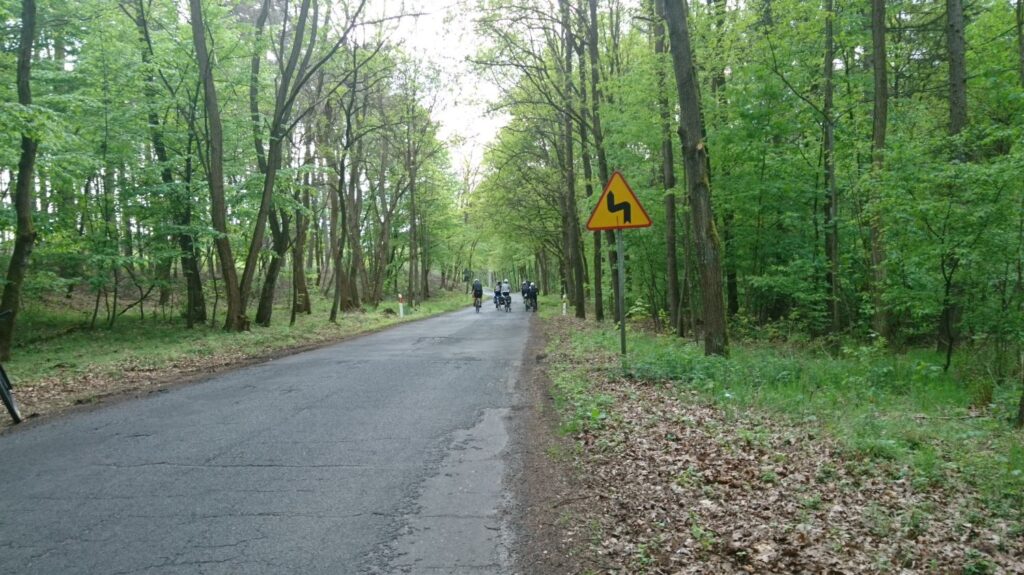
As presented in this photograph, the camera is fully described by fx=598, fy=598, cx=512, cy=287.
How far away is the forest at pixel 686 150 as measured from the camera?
33.0ft

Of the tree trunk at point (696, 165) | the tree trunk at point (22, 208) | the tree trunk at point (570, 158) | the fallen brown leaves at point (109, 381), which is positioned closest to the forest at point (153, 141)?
the tree trunk at point (22, 208)

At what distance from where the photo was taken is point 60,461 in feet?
18.4

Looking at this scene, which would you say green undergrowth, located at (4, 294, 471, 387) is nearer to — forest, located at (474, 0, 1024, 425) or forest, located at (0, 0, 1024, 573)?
forest, located at (0, 0, 1024, 573)

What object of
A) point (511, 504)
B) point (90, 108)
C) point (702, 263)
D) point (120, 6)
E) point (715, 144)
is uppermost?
point (120, 6)

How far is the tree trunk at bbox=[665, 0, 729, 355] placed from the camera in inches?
382

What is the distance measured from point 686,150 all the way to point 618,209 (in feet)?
5.30

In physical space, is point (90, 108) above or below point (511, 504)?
above

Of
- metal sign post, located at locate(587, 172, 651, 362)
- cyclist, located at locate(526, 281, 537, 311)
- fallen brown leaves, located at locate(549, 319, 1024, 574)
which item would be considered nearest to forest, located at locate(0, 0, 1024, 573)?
fallen brown leaves, located at locate(549, 319, 1024, 574)

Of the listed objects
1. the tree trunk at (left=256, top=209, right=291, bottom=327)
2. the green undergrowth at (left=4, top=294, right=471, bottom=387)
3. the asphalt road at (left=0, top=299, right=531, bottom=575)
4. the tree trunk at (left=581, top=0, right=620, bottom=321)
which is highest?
the tree trunk at (left=581, top=0, right=620, bottom=321)

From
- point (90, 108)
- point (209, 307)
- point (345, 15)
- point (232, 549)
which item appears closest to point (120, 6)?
point (90, 108)

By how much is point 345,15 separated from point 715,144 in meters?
12.1

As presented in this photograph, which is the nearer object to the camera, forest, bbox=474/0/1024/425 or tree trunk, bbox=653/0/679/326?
forest, bbox=474/0/1024/425

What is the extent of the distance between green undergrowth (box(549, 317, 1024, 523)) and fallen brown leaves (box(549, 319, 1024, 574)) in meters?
0.23

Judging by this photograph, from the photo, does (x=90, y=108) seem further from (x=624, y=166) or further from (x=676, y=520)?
(x=676, y=520)
